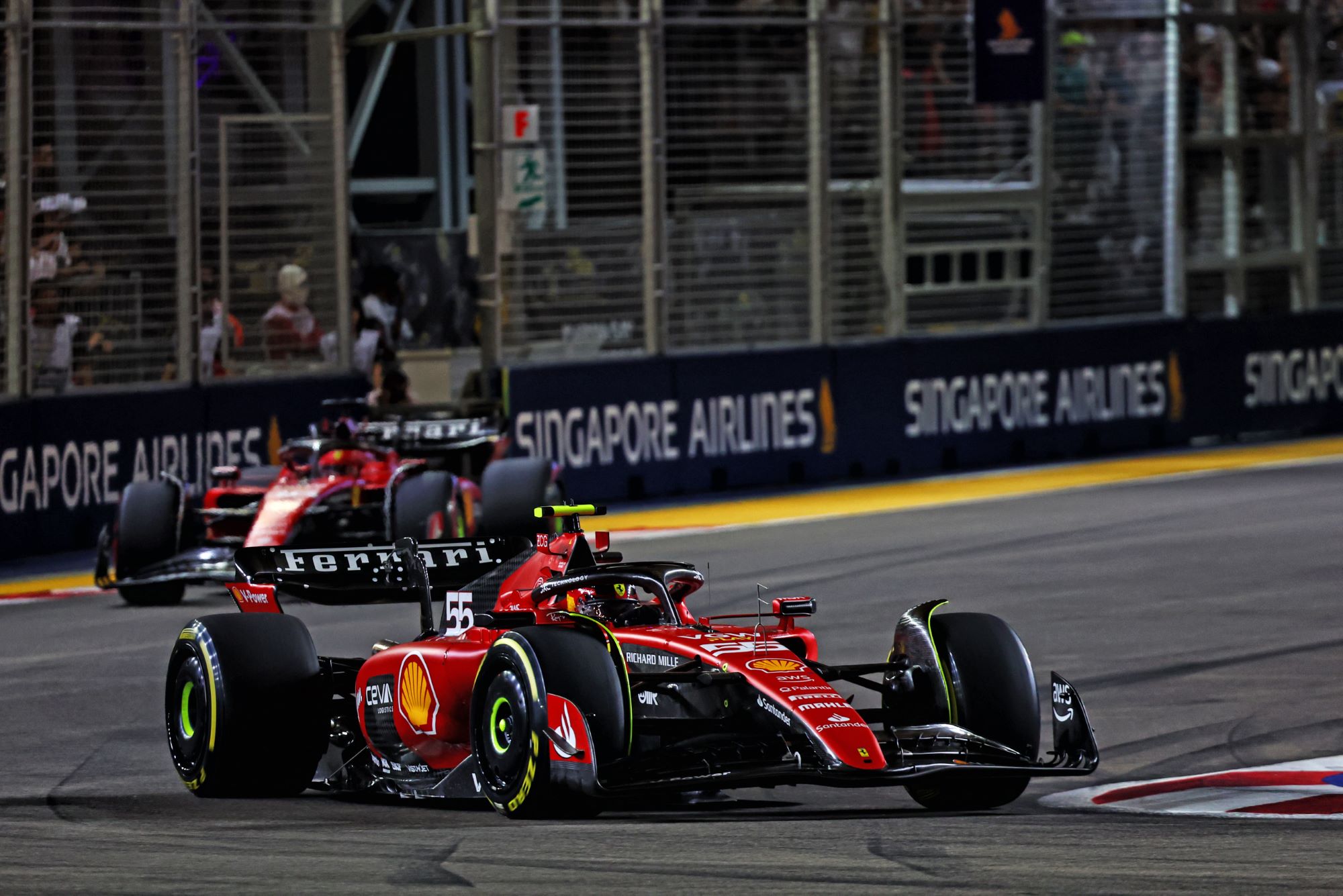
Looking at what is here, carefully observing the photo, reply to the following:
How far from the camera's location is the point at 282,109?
68.2ft

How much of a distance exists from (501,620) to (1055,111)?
16826 millimetres

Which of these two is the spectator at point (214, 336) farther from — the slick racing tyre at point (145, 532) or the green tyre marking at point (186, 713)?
the green tyre marking at point (186, 713)

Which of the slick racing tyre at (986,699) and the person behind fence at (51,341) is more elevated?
A: the person behind fence at (51,341)

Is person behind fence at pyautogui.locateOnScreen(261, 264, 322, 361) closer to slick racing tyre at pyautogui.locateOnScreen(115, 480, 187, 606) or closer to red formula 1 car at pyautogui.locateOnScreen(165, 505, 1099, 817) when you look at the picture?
slick racing tyre at pyautogui.locateOnScreen(115, 480, 187, 606)

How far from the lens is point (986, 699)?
8.77 metres

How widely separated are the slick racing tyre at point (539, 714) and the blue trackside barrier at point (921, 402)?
41.8 feet

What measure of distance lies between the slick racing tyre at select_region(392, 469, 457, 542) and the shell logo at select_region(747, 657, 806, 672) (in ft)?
24.0

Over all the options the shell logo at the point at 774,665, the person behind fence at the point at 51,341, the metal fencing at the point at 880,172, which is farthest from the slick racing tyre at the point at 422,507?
the shell logo at the point at 774,665

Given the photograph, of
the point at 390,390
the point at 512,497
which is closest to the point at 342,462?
the point at 512,497

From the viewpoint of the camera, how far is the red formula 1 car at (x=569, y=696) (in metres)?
8.20

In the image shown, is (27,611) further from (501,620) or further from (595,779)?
(595,779)

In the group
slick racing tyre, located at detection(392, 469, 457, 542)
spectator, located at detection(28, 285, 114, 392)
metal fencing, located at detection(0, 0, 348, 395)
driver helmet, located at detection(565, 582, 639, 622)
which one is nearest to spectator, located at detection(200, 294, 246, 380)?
metal fencing, located at detection(0, 0, 348, 395)

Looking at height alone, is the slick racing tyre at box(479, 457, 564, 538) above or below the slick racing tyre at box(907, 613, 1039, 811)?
above

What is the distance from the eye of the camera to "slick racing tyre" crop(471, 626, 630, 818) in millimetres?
8180
